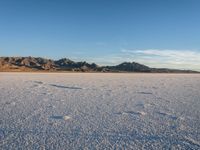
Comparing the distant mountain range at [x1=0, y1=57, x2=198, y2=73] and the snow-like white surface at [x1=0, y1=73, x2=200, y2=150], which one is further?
the distant mountain range at [x1=0, y1=57, x2=198, y2=73]

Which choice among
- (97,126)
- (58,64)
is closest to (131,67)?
(58,64)

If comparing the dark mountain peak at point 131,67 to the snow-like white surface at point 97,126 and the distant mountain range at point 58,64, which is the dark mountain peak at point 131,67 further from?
the snow-like white surface at point 97,126

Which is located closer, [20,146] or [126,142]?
[20,146]

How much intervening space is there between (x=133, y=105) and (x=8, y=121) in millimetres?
3092

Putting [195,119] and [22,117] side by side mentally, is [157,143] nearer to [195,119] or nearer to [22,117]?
[195,119]

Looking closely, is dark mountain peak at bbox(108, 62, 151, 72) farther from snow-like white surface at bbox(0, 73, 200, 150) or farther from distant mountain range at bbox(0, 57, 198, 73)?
snow-like white surface at bbox(0, 73, 200, 150)

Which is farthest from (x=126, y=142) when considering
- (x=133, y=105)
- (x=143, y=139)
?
(x=133, y=105)

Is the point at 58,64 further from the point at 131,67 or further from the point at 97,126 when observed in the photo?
the point at 97,126

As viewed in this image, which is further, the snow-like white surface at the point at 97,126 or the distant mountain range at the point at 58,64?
the distant mountain range at the point at 58,64

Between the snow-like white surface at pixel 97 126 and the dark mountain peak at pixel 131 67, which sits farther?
the dark mountain peak at pixel 131 67

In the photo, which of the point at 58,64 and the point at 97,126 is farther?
the point at 58,64

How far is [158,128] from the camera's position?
4320mm

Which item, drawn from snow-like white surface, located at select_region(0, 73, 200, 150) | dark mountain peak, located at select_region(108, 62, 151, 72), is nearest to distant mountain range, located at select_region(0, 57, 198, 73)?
dark mountain peak, located at select_region(108, 62, 151, 72)

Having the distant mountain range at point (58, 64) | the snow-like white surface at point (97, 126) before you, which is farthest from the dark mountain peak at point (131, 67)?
the snow-like white surface at point (97, 126)
